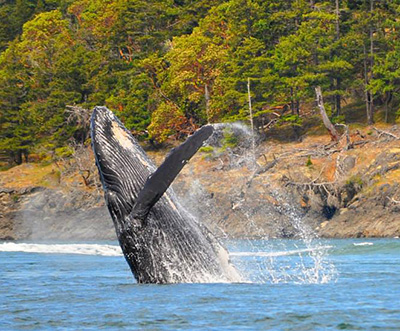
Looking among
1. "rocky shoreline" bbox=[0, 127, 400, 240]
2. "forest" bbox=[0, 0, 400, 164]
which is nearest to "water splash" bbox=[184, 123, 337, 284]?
"rocky shoreline" bbox=[0, 127, 400, 240]

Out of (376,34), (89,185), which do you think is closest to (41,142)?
(89,185)

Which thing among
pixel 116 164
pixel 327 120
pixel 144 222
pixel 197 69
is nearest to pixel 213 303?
pixel 144 222

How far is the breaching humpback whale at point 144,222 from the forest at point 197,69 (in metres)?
34.6

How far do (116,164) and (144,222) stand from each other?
90cm

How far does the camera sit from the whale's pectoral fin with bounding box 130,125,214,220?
1141 centimetres

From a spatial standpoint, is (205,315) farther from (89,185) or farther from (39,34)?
(39,34)

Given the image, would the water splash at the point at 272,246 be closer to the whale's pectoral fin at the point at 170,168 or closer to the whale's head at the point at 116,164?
the whale's pectoral fin at the point at 170,168

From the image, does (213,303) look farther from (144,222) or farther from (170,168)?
(170,168)

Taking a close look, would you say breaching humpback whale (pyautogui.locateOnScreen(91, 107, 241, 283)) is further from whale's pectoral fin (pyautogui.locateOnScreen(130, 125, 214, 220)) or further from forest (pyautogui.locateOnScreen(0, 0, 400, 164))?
forest (pyautogui.locateOnScreen(0, 0, 400, 164))

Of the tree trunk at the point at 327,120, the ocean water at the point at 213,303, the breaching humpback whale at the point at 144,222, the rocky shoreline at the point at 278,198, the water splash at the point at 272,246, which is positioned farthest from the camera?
the tree trunk at the point at 327,120

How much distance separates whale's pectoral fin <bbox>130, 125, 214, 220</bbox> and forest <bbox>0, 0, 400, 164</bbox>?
117 ft

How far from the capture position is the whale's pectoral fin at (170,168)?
11414 millimetres

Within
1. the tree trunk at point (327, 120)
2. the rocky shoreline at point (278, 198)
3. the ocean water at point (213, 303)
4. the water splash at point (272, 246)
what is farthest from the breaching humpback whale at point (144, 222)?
the tree trunk at point (327, 120)

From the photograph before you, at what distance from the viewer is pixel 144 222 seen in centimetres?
1213
